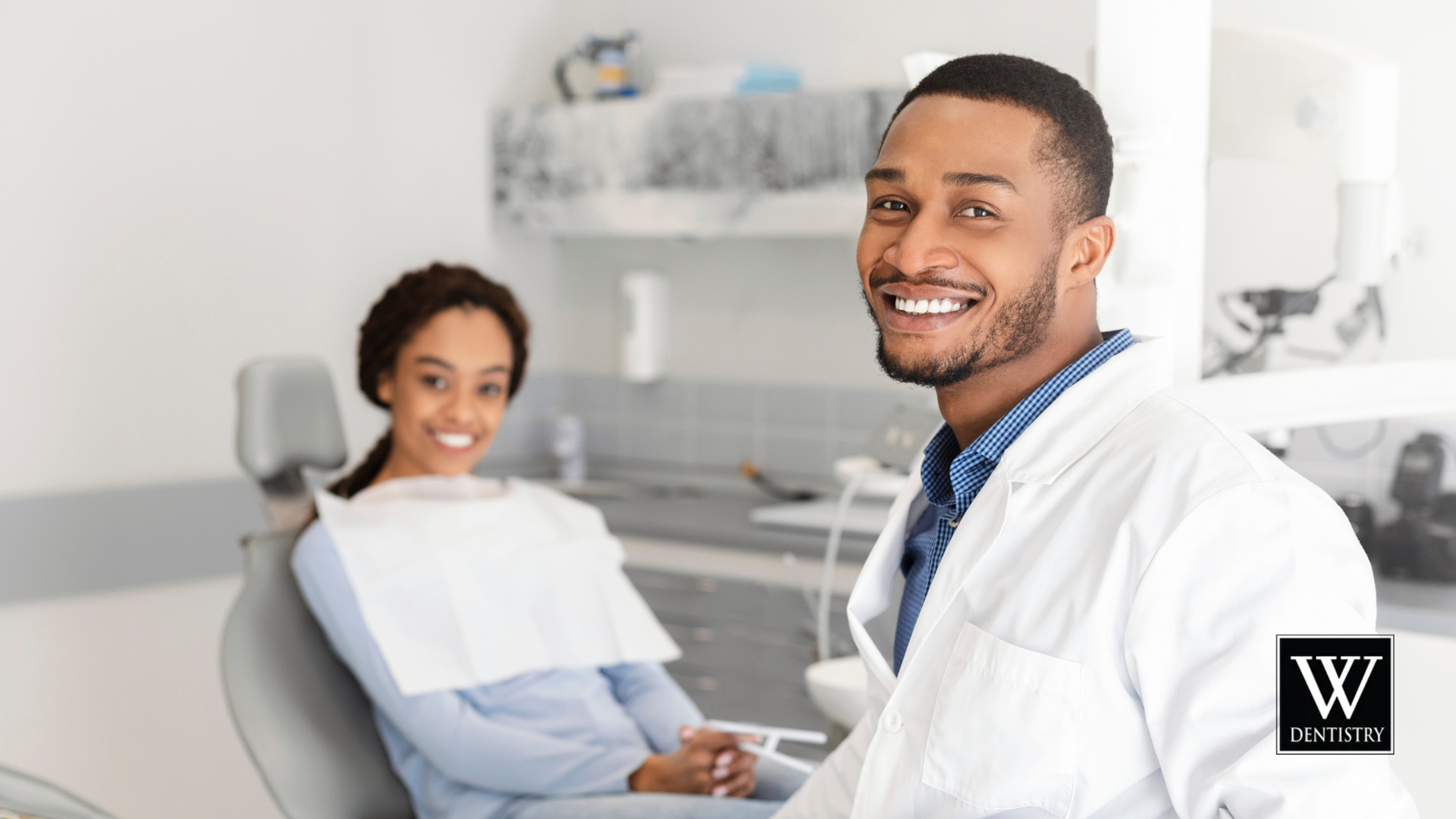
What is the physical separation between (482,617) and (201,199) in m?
1.80

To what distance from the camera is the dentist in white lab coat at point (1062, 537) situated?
0.81 m

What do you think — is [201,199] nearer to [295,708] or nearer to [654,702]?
[295,708]

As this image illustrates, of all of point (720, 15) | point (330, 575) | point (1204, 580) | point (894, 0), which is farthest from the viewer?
point (720, 15)

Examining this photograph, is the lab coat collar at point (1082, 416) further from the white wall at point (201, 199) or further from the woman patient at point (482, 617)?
the white wall at point (201, 199)

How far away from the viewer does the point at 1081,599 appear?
2.89ft

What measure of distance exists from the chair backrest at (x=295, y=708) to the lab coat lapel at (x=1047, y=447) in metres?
1.03

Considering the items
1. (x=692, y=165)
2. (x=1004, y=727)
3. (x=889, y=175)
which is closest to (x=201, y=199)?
(x=692, y=165)

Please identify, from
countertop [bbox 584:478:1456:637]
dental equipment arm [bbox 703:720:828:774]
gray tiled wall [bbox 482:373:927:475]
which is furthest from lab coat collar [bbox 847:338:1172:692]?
gray tiled wall [bbox 482:373:927:475]

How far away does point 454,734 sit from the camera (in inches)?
67.1

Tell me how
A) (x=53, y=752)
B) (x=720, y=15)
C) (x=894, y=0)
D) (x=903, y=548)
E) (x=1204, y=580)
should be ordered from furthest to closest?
(x=720, y=15) < (x=894, y=0) < (x=53, y=752) < (x=903, y=548) < (x=1204, y=580)

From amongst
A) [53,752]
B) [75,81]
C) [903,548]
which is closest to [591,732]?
[903,548]

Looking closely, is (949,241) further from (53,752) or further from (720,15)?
(720,15)

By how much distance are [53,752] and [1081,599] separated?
2715 mm

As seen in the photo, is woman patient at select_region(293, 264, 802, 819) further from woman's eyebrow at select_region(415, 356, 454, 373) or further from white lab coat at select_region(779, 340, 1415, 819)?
white lab coat at select_region(779, 340, 1415, 819)
